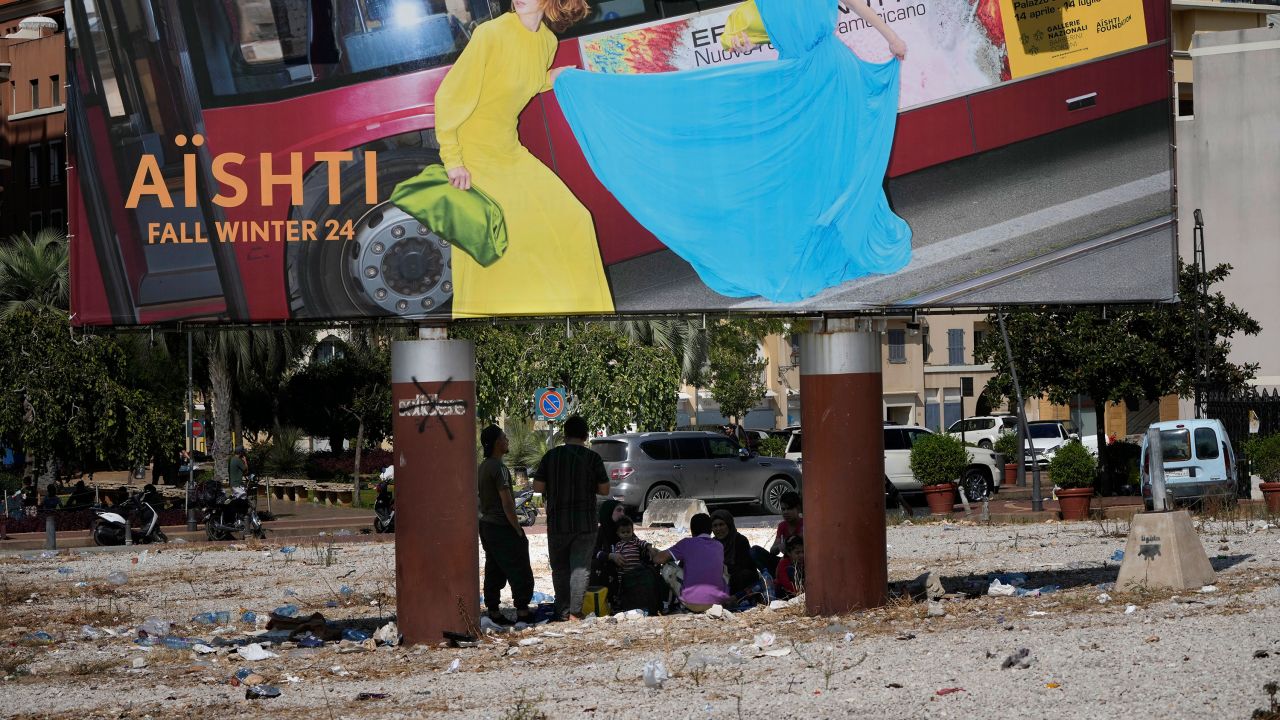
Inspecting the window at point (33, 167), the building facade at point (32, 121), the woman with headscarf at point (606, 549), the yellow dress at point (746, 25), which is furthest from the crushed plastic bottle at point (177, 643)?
the window at point (33, 167)

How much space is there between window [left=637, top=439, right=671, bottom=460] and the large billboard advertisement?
51.8 feet

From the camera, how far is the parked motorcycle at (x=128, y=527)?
2395 centimetres

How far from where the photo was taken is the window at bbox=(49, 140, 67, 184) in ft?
209

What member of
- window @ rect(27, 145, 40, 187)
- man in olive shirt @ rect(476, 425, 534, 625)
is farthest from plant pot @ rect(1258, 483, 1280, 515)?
window @ rect(27, 145, 40, 187)

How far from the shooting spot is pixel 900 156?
1198 centimetres

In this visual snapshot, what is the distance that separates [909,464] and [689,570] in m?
17.8

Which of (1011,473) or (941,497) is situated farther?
(1011,473)

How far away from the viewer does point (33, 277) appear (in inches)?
1550

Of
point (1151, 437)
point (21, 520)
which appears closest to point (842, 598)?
point (1151, 437)

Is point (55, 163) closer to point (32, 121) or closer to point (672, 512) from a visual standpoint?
point (32, 121)

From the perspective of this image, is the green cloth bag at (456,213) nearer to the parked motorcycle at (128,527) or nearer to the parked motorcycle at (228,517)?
the parked motorcycle at (128,527)

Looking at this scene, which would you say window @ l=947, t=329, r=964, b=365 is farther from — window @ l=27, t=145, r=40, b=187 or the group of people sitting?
the group of people sitting

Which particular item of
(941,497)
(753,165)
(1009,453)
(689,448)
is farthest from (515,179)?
(1009,453)

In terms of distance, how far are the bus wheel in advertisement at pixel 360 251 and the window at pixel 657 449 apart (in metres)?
16.1
